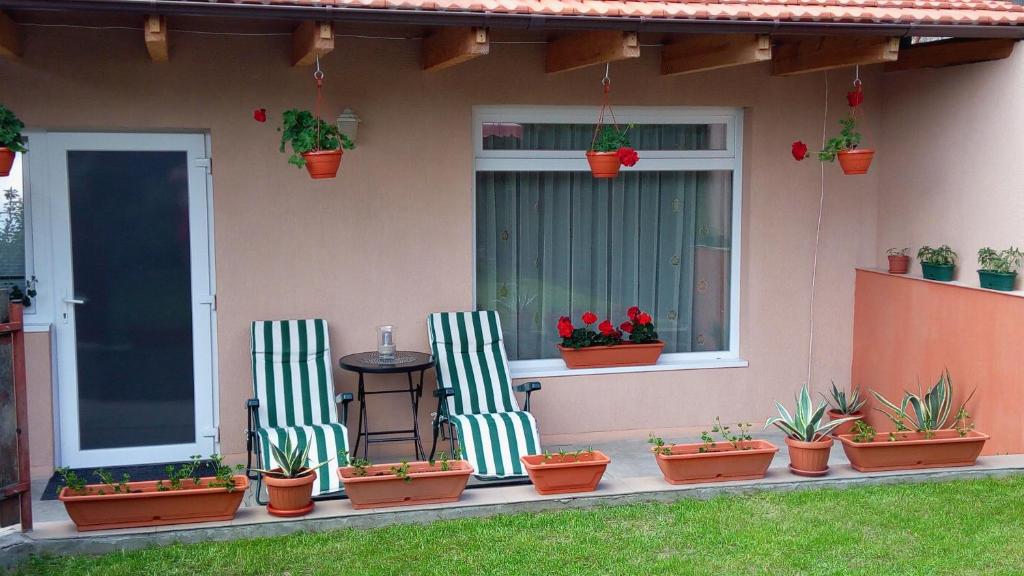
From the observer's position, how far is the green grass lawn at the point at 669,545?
5055 millimetres

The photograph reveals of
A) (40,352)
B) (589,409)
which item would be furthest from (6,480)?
(589,409)

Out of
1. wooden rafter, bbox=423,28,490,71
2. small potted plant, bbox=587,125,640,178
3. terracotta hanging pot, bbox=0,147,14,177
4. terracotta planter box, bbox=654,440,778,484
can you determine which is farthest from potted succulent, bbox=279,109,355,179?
terracotta planter box, bbox=654,440,778,484

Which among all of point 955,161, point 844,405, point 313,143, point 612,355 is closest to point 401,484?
point 313,143

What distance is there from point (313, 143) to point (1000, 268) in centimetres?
445

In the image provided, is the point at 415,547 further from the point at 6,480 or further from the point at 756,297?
the point at 756,297

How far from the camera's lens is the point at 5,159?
6.01m

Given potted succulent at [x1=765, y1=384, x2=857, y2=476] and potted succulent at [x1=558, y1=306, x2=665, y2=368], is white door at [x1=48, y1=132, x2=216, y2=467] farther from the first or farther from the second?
potted succulent at [x1=765, y1=384, x2=857, y2=476]

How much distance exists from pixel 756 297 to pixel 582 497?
2974 millimetres

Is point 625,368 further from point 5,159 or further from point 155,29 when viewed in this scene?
point 5,159

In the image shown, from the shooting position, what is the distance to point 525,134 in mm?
7836

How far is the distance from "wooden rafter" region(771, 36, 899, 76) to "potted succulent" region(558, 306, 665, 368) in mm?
2127

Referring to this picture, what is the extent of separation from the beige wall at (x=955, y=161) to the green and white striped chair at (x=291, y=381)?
4335 millimetres

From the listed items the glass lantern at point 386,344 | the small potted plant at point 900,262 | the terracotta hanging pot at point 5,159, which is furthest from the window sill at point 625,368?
the terracotta hanging pot at point 5,159

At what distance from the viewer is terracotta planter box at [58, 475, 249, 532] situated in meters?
5.27
